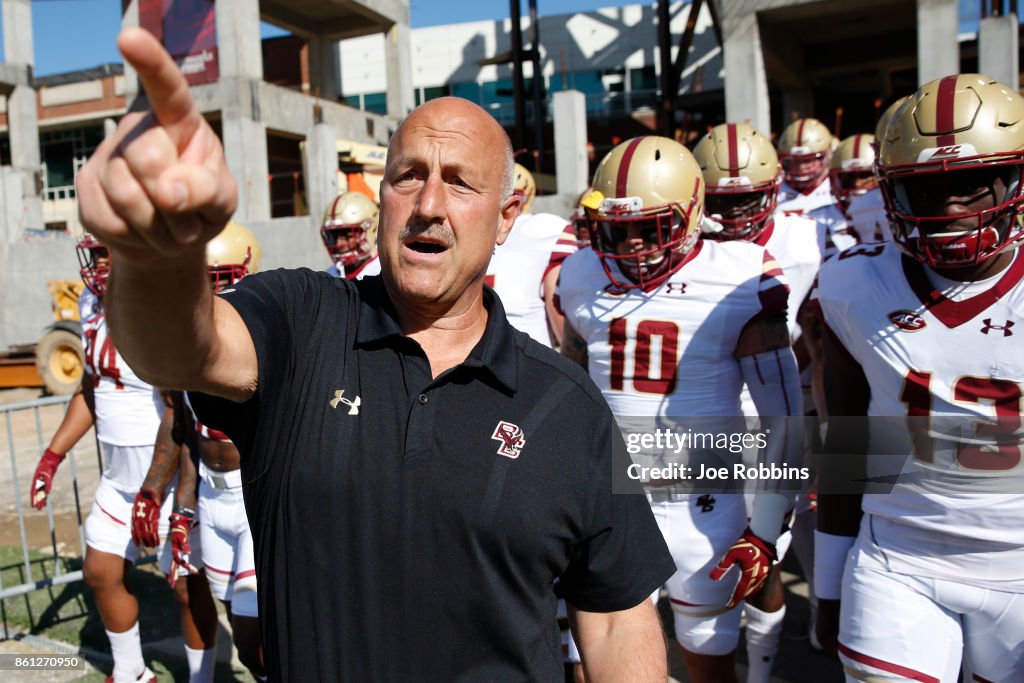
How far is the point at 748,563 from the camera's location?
330 centimetres

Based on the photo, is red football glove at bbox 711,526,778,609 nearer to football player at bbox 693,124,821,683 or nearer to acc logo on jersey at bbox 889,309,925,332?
acc logo on jersey at bbox 889,309,925,332

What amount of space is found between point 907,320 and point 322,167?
1513 centimetres

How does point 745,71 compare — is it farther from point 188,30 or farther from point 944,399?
point 188,30

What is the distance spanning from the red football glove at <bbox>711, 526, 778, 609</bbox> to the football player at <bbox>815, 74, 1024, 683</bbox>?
16.9 inches

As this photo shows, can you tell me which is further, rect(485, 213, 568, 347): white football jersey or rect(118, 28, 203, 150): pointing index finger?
rect(485, 213, 568, 347): white football jersey

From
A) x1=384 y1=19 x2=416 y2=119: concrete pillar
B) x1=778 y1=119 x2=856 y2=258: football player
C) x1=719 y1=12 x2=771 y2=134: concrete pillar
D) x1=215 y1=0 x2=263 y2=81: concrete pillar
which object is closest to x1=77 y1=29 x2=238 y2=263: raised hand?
x1=778 y1=119 x2=856 y2=258: football player

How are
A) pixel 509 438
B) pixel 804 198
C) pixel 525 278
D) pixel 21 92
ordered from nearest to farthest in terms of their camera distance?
pixel 509 438
pixel 525 278
pixel 804 198
pixel 21 92

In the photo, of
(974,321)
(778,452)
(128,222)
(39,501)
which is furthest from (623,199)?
(39,501)

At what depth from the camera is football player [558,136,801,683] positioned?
11.9 feet

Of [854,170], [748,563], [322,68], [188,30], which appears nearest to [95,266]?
[748,563]

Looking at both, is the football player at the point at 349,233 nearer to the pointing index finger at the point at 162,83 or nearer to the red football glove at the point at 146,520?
the red football glove at the point at 146,520

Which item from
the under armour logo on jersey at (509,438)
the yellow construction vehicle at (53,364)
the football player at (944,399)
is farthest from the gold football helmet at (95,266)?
the yellow construction vehicle at (53,364)

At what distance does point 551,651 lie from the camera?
6.17 feet

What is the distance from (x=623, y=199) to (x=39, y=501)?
3.60 meters
